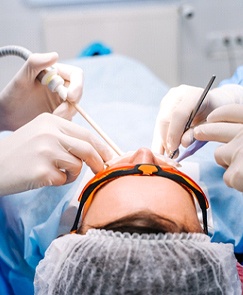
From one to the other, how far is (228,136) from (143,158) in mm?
213

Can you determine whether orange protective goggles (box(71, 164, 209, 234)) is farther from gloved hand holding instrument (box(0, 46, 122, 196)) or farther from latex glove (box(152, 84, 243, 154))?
latex glove (box(152, 84, 243, 154))

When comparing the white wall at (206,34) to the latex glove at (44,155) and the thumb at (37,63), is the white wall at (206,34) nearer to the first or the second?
the thumb at (37,63)

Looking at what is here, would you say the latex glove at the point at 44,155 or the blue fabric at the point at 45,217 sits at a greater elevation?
the latex glove at the point at 44,155

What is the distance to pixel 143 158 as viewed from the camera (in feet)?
3.52

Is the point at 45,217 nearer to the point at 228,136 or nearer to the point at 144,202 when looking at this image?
the point at 144,202

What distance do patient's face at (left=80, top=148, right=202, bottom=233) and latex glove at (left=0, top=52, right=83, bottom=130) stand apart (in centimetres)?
42

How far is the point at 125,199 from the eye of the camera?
97 cm

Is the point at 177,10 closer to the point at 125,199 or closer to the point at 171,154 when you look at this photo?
the point at 171,154

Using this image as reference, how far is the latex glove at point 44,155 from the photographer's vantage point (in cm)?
112

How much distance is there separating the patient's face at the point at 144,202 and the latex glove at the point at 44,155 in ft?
0.44

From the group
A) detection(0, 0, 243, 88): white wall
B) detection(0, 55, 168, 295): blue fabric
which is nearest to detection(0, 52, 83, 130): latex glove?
detection(0, 55, 168, 295): blue fabric

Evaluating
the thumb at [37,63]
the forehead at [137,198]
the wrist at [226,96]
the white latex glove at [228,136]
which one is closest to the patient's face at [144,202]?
the forehead at [137,198]

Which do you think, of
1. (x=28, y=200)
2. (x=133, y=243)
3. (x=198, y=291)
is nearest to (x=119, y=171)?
(x=133, y=243)

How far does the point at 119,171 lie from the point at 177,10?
215 cm
